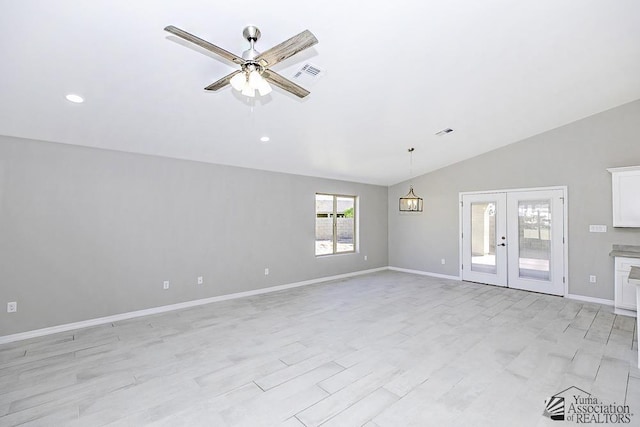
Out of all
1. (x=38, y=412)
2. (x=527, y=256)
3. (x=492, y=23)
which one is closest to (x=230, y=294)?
(x=38, y=412)

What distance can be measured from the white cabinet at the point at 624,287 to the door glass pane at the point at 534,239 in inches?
44.7

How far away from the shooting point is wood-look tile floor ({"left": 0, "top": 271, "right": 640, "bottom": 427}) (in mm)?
2287

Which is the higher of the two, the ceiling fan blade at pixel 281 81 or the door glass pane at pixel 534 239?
the ceiling fan blade at pixel 281 81

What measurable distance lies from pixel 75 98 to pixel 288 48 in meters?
2.60

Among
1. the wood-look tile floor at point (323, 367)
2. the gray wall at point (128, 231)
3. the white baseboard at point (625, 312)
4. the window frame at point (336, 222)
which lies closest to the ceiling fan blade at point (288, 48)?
the wood-look tile floor at point (323, 367)

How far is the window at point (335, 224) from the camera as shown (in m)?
7.15

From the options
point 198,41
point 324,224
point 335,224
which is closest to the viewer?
point 198,41

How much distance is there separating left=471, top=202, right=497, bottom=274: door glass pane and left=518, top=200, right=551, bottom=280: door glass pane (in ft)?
1.67

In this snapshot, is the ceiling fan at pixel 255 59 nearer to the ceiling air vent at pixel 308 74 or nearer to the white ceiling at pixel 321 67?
the white ceiling at pixel 321 67

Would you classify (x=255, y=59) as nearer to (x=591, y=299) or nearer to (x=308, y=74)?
(x=308, y=74)

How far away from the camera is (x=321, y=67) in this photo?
2975 millimetres

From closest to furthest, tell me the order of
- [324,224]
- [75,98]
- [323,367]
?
[323,367] → [75,98] → [324,224]

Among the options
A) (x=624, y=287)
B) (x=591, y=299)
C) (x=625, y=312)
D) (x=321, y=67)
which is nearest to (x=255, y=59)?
(x=321, y=67)

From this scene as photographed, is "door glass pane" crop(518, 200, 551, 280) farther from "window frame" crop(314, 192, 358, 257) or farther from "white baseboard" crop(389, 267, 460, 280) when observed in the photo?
"window frame" crop(314, 192, 358, 257)
